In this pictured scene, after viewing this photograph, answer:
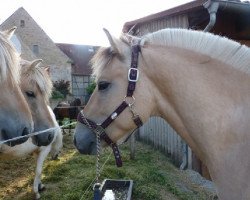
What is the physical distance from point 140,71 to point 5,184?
16.6 feet

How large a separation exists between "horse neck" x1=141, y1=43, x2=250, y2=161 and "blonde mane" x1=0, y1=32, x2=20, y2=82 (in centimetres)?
115

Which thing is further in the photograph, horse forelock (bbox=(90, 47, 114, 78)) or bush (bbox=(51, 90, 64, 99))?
bush (bbox=(51, 90, 64, 99))

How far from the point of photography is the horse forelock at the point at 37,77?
4.63 m

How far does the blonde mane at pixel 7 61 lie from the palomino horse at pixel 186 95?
72 cm

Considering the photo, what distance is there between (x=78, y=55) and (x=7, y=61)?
115ft

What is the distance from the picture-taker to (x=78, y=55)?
3706 cm

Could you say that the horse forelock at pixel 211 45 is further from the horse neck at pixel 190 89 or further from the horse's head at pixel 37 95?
the horse's head at pixel 37 95

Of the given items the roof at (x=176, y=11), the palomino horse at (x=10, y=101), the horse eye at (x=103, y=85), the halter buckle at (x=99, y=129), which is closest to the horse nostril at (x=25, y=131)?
the palomino horse at (x=10, y=101)

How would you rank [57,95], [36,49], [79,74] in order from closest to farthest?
[57,95]
[36,49]
[79,74]

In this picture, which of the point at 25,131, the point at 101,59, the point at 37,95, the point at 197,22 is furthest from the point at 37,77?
the point at 197,22

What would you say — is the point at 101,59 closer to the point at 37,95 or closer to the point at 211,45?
the point at 211,45

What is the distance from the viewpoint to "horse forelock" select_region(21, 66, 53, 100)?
4629 millimetres

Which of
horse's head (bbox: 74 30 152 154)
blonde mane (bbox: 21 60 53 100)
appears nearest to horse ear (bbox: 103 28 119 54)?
horse's head (bbox: 74 30 152 154)

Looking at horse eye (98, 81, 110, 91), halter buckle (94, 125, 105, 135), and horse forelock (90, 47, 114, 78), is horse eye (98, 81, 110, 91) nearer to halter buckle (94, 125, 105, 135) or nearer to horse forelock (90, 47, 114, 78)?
horse forelock (90, 47, 114, 78)
